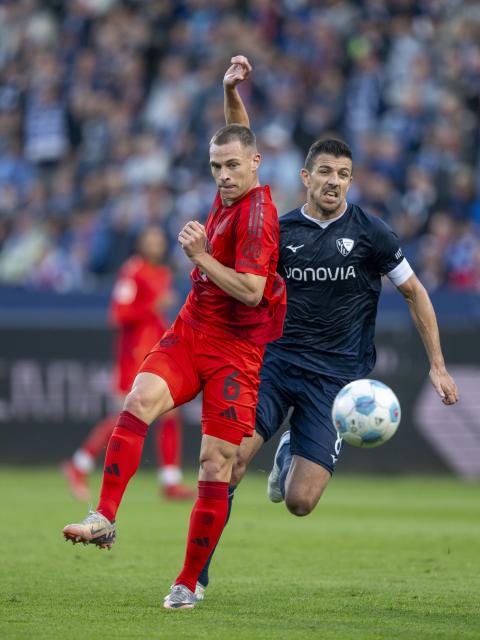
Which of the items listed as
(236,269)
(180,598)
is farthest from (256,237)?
(180,598)

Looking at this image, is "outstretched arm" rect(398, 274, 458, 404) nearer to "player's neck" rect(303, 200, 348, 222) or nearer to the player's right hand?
"player's neck" rect(303, 200, 348, 222)

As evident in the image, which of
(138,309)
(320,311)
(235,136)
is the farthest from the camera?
(138,309)

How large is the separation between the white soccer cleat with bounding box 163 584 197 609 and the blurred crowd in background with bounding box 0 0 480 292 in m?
10.3

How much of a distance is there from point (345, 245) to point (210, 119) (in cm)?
1171

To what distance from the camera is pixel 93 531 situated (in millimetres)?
6336

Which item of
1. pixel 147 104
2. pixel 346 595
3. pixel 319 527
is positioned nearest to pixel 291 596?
pixel 346 595

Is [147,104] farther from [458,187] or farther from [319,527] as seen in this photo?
[319,527]

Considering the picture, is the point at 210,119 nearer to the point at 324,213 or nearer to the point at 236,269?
the point at 324,213

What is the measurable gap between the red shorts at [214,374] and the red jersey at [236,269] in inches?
3.1

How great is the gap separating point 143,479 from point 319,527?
5.68 m

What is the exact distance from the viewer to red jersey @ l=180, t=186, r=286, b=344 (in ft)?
22.5

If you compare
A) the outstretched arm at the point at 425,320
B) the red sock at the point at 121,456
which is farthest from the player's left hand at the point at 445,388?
the red sock at the point at 121,456

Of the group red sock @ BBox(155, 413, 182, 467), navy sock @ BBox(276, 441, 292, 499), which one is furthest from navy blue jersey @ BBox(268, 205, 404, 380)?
red sock @ BBox(155, 413, 182, 467)

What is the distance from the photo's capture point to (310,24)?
19.8 m
